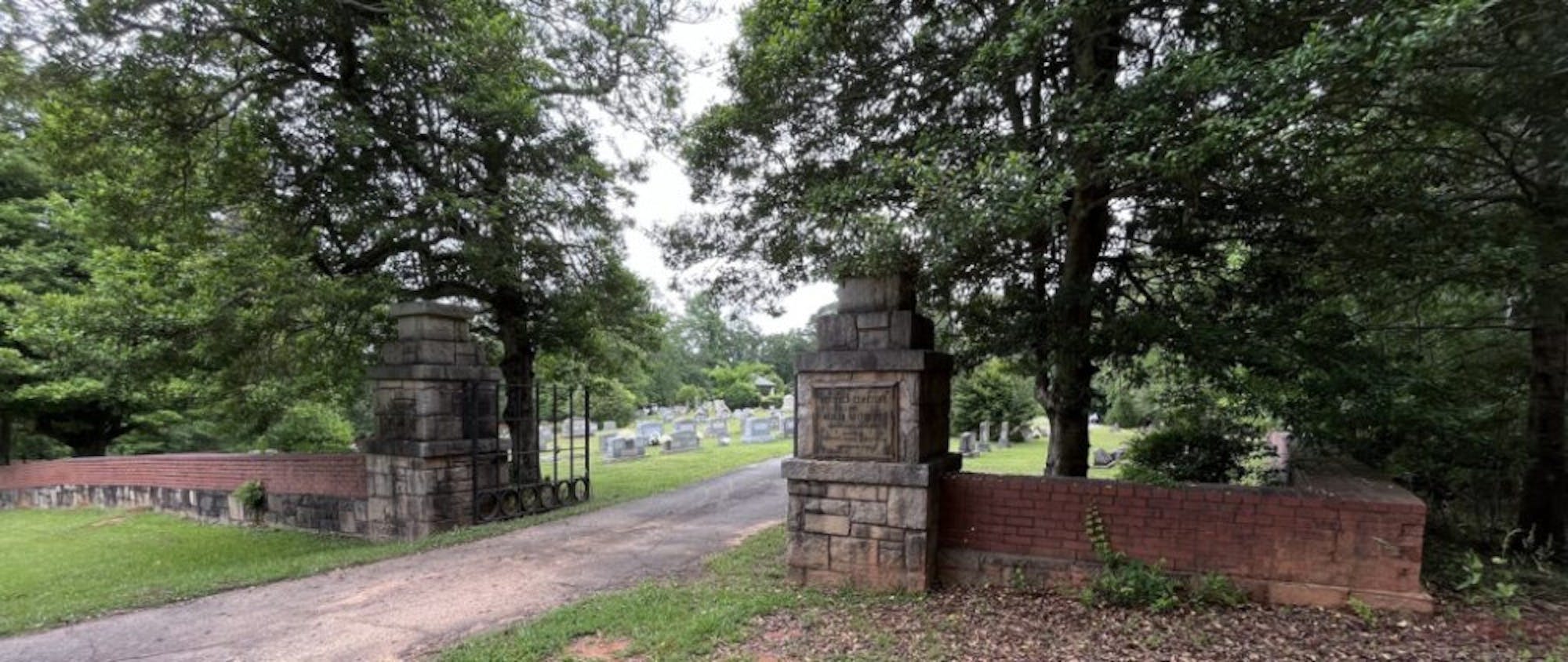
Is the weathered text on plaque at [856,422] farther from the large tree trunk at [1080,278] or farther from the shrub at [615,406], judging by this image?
the shrub at [615,406]

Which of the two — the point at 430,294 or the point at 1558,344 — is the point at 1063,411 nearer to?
the point at 1558,344

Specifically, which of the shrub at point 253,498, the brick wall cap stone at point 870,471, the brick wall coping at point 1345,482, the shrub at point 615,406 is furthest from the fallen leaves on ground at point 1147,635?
the shrub at point 615,406

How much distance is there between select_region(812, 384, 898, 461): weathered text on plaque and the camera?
17.4 feet

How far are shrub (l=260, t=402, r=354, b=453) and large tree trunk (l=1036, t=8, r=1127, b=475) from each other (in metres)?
16.3

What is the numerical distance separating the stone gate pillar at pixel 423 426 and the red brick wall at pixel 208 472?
2.59 feet

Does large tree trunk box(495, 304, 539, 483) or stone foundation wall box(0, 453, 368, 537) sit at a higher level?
large tree trunk box(495, 304, 539, 483)

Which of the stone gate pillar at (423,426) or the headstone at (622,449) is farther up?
the stone gate pillar at (423,426)

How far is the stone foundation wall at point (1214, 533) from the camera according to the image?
4.25m

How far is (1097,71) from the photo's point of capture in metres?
5.46

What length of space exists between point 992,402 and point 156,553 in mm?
17566

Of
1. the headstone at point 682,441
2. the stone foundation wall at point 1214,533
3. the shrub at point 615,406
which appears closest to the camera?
the stone foundation wall at point 1214,533

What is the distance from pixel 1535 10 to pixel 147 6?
11.2 m

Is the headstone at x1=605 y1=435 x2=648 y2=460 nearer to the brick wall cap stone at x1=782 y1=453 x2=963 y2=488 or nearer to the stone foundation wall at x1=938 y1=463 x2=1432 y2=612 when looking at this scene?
the brick wall cap stone at x1=782 y1=453 x2=963 y2=488

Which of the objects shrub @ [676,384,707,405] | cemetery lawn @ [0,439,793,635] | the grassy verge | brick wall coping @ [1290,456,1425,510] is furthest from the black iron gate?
shrub @ [676,384,707,405]
